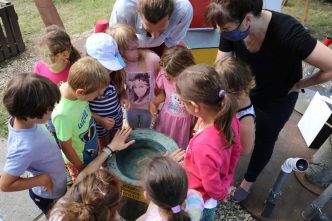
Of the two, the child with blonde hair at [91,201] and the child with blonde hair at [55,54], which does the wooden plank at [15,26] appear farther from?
the child with blonde hair at [91,201]

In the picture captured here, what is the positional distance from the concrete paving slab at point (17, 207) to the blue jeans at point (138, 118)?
3.65 ft

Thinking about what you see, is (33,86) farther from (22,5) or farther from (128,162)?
(22,5)

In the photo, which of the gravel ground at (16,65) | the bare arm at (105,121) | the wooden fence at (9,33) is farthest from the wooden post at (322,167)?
the wooden fence at (9,33)

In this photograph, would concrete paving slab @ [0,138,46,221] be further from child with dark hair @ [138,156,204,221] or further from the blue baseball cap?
child with dark hair @ [138,156,204,221]

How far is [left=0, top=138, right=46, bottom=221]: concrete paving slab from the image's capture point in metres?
2.55

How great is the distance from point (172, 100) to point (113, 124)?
0.49 metres

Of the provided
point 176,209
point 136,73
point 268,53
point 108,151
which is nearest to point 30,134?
point 108,151

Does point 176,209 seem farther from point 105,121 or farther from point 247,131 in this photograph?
point 105,121

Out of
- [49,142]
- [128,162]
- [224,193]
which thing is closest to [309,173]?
[224,193]

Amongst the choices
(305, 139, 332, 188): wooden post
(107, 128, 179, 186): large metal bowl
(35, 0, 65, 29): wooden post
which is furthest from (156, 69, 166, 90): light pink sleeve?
(35, 0, 65, 29): wooden post

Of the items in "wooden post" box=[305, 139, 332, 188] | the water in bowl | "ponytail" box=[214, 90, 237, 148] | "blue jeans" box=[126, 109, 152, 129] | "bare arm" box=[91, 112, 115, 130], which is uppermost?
"ponytail" box=[214, 90, 237, 148]

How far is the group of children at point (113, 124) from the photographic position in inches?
54.9

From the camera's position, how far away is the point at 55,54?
225cm

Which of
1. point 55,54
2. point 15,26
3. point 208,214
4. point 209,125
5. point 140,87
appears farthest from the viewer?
point 15,26
